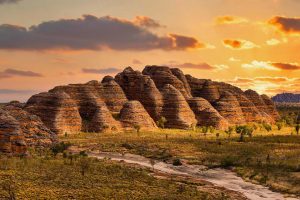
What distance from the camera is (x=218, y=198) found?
33.4m

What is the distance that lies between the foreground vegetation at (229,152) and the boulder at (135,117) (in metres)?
7.12

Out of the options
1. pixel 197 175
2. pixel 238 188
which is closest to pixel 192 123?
pixel 197 175

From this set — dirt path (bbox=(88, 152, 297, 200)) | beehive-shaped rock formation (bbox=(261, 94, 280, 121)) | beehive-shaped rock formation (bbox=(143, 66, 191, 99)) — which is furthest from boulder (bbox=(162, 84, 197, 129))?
beehive-shaped rock formation (bbox=(261, 94, 280, 121))

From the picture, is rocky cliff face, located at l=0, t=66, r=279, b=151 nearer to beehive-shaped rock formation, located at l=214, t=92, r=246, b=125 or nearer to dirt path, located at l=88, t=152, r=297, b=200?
beehive-shaped rock formation, located at l=214, t=92, r=246, b=125

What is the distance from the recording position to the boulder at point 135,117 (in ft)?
306

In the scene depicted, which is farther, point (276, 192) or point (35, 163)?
point (35, 163)

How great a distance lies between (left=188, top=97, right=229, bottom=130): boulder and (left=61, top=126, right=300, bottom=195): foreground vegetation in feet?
78.3

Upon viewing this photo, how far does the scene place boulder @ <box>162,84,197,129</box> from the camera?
327 ft

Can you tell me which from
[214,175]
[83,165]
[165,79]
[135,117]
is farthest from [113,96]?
[214,175]

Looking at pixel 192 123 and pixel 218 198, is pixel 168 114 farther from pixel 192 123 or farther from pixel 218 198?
pixel 218 198

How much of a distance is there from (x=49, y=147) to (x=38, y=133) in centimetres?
296

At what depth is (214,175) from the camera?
4619 cm

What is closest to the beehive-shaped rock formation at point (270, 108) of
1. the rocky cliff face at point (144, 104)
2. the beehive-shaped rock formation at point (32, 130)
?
the rocky cliff face at point (144, 104)

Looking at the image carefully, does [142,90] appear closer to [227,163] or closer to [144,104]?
[144,104]
